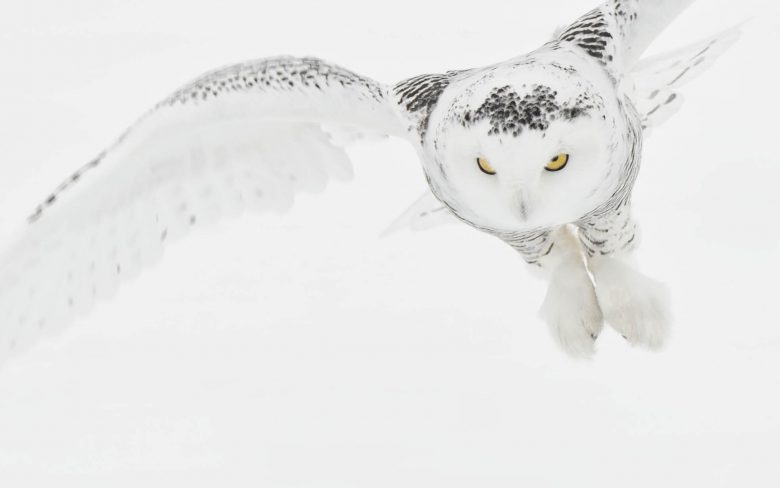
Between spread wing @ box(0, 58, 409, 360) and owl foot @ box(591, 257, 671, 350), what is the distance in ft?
2.58

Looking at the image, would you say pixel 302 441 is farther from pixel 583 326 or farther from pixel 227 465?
pixel 583 326

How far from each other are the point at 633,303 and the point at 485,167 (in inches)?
40.4

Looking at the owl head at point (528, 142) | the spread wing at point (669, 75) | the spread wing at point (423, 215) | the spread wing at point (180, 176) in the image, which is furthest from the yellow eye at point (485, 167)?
the spread wing at point (423, 215)

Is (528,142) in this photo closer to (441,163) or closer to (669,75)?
(441,163)

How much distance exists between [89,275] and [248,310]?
1215 millimetres

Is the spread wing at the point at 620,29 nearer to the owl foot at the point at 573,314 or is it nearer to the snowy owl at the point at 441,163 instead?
the snowy owl at the point at 441,163

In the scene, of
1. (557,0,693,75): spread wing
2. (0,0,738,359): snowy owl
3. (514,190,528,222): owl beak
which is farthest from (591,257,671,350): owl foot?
(514,190,528,222): owl beak

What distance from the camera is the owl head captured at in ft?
5.65

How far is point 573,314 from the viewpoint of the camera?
272 cm

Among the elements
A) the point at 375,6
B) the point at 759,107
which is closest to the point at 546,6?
the point at 375,6

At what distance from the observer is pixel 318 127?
8.87 feet

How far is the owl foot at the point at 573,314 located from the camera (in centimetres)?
271

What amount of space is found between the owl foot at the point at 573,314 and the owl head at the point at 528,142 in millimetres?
746

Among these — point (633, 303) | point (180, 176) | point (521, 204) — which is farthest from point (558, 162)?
point (180, 176)
